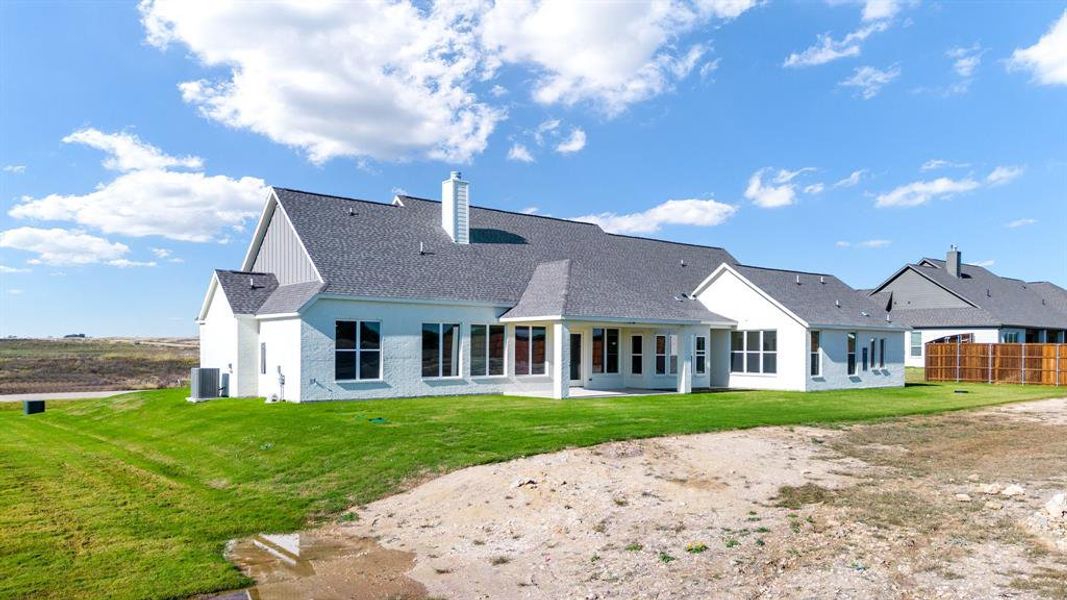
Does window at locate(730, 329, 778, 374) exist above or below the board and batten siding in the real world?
below

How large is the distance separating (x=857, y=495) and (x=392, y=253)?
1771cm

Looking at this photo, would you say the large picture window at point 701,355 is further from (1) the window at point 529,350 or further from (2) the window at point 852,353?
(1) the window at point 529,350

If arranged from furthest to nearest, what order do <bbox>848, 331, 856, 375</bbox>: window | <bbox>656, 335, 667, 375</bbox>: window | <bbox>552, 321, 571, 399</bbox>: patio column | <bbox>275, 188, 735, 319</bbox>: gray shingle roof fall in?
<bbox>848, 331, 856, 375</bbox>: window < <bbox>656, 335, 667, 375</bbox>: window < <bbox>275, 188, 735, 319</bbox>: gray shingle roof < <bbox>552, 321, 571, 399</bbox>: patio column

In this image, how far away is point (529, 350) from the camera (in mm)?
25812

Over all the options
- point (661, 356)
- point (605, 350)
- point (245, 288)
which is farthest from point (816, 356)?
point (245, 288)

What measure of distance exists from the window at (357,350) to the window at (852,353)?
19873mm

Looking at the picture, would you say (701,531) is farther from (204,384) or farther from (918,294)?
(918,294)

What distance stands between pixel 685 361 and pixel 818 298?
27.9 ft

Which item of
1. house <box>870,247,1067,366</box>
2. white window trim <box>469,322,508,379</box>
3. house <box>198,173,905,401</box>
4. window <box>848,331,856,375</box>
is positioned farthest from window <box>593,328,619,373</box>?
house <box>870,247,1067,366</box>

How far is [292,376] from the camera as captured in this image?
2159 cm

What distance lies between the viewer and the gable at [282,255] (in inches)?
935

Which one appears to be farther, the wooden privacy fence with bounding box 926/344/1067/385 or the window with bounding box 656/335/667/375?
the wooden privacy fence with bounding box 926/344/1067/385

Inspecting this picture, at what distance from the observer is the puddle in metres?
8.13

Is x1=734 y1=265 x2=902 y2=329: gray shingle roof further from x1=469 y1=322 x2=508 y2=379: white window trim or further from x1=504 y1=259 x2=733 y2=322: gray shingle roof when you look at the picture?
x1=469 y1=322 x2=508 y2=379: white window trim
